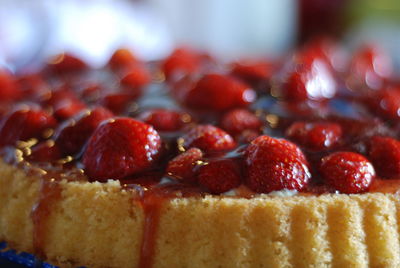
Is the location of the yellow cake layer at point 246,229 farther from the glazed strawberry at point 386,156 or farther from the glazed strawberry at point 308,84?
the glazed strawberry at point 308,84

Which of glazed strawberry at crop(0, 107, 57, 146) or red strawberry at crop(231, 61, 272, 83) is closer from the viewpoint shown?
glazed strawberry at crop(0, 107, 57, 146)

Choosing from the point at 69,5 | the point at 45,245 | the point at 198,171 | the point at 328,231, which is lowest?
the point at 69,5

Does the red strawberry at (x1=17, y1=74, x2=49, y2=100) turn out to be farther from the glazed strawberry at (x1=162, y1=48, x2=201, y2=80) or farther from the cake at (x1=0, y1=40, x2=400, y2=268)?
the glazed strawberry at (x1=162, y1=48, x2=201, y2=80)

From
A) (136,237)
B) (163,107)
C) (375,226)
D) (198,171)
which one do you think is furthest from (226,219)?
(163,107)

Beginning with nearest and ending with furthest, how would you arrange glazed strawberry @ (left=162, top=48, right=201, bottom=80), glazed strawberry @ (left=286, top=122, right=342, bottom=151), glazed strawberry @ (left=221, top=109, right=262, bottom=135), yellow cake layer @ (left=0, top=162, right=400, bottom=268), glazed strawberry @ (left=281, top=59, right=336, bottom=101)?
yellow cake layer @ (left=0, top=162, right=400, bottom=268) → glazed strawberry @ (left=286, top=122, right=342, bottom=151) → glazed strawberry @ (left=221, top=109, right=262, bottom=135) → glazed strawberry @ (left=281, top=59, right=336, bottom=101) → glazed strawberry @ (left=162, top=48, right=201, bottom=80)

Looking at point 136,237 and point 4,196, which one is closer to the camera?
point 136,237

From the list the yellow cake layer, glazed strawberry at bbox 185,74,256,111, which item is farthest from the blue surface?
glazed strawberry at bbox 185,74,256,111

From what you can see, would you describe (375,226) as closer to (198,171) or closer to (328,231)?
(328,231)
